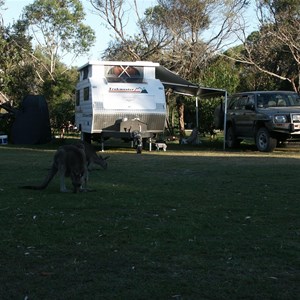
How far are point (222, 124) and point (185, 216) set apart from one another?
14700 millimetres

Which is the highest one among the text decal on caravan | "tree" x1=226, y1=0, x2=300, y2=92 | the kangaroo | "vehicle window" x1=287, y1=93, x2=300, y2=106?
"tree" x1=226, y1=0, x2=300, y2=92

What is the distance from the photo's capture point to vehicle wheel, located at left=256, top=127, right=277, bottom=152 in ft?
58.0

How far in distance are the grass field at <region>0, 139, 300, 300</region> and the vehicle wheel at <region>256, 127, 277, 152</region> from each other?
775 centimetres

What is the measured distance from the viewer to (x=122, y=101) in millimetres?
17984

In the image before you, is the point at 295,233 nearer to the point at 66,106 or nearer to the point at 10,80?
the point at 66,106

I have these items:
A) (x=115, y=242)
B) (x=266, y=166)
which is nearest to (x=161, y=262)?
(x=115, y=242)

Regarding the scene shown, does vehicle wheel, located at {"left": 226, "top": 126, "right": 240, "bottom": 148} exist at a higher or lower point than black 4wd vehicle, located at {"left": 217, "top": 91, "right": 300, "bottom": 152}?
lower

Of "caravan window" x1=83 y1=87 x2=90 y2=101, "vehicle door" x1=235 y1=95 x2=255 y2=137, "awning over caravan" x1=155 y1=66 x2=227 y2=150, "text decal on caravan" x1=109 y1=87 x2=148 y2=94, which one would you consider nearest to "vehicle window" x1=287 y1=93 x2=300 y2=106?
"vehicle door" x1=235 y1=95 x2=255 y2=137

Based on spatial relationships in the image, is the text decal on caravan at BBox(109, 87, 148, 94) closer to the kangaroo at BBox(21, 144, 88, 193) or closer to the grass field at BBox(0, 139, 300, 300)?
the grass field at BBox(0, 139, 300, 300)

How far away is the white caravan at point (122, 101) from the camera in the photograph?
17766 millimetres

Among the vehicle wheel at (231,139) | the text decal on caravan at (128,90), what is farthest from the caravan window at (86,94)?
the vehicle wheel at (231,139)

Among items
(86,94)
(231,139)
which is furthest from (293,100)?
(86,94)

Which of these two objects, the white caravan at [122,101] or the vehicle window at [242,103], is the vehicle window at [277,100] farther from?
the white caravan at [122,101]

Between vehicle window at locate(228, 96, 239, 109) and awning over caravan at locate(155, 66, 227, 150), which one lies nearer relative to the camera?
vehicle window at locate(228, 96, 239, 109)
